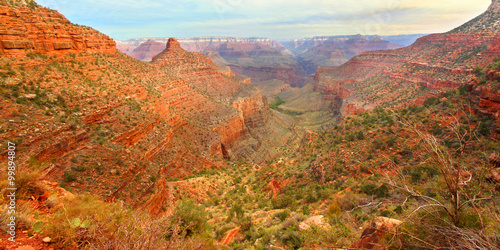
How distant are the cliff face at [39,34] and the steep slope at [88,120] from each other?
0.08m

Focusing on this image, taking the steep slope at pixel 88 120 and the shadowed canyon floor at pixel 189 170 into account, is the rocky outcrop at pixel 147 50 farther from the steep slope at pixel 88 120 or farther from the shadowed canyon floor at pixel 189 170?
the steep slope at pixel 88 120

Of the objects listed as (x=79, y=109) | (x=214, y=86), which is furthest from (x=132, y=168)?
(x=214, y=86)

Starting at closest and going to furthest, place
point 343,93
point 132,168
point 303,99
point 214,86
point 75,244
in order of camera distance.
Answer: point 75,244 → point 132,168 → point 214,86 → point 343,93 → point 303,99

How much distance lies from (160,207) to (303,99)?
286 feet

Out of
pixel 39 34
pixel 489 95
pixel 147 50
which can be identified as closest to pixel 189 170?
pixel 39 34

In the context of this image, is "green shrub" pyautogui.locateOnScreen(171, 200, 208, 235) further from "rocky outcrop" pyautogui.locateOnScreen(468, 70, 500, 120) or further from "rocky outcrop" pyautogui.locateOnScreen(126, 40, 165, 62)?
"rocky outcrop" pyautogui.locateOnScreen(126, 40, 165, 62)

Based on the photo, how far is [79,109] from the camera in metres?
15.1

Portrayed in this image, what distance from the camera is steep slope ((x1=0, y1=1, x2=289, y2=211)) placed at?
1103 centimetres

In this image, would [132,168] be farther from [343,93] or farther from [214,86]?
[343,93]

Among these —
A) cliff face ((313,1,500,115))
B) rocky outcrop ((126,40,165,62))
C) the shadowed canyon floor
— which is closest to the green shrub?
the shadowed canyon floor

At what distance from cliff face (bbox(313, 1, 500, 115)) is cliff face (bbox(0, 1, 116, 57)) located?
42.7 m

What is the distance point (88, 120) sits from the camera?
50.0 ft

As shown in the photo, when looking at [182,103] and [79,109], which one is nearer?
[79,109]

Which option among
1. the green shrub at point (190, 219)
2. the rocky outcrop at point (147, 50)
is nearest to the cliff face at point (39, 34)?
the green shrub at point (190, 219)
